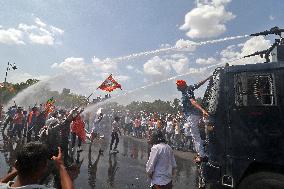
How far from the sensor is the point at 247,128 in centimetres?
575

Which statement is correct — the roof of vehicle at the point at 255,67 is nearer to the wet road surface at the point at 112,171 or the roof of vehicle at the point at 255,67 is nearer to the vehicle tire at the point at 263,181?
the vehicle tire at the point at 263,181

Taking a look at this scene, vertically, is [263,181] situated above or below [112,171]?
above

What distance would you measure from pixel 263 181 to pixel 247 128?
3.00 ft

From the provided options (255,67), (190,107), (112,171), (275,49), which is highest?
(275,49)

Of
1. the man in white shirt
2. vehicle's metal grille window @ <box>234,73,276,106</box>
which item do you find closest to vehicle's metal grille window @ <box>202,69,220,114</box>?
vehicle's metal grille window @ <box>234,73,276,106</box>

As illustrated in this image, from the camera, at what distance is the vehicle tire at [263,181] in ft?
17.6

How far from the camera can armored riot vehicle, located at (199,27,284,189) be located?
5527 millimetres

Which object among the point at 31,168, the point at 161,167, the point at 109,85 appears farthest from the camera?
the point at 109,85

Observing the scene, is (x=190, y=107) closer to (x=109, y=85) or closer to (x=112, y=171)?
(x=112, y=171)

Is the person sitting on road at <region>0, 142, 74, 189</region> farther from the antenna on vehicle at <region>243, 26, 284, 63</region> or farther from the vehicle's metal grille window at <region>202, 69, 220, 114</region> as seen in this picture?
the antenna on vehicle at <region>243, 26, 284, 63</region>

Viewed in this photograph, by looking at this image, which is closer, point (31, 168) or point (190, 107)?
point (31, 168)

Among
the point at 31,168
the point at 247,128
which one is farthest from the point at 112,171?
the point at 31,168

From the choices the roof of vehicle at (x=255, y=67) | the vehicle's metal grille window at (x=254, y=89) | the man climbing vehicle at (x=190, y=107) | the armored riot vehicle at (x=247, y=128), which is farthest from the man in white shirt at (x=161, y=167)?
the man climbing vehicle at (x=190, y=107)

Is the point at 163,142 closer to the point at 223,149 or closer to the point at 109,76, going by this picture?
the point at 223,149
